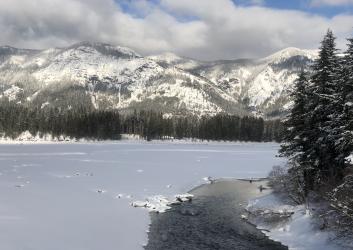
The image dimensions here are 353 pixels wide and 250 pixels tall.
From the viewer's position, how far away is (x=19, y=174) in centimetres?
5281

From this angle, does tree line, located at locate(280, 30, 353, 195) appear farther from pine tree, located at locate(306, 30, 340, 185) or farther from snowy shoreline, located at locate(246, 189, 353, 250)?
snowy shoreline, located at locate(246, 189, 353, 250)

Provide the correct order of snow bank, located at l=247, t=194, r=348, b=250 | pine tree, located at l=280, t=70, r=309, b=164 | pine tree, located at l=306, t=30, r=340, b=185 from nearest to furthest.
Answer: snow bank, located at l=247, t=194, r=348, b=250, pine tree, located at l=306, t=30, r=340, b=185, pine tree, located at l=280, t=70, r=309, b=164

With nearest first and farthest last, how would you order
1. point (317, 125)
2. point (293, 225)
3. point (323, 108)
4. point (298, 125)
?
point (293, 225)
point (323, 108)
point (317, 125)
point (298, 125)

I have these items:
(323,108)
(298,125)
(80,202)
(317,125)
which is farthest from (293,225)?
(80,202)

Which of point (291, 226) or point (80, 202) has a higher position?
point (80, 202)

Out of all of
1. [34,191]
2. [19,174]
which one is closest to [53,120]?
[19,174]

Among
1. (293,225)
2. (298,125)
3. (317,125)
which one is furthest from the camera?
(298,125)

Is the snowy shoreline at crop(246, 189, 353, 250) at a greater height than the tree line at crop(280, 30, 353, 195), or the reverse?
the tree line at crop(280, 30, 353, 195)

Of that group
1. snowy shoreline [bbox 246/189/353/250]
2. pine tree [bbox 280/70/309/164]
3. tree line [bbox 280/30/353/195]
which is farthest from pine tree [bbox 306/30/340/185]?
snowy shoreline [bbox 246/189/353/250]

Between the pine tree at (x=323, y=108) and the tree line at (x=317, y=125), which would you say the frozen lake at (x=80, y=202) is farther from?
the pine tree at (x=323, y=108)

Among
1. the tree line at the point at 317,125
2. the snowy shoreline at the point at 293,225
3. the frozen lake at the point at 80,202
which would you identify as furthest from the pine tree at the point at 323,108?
the frozen lake at the point at 80,202

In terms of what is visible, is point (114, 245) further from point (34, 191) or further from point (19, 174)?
point (19, 174)

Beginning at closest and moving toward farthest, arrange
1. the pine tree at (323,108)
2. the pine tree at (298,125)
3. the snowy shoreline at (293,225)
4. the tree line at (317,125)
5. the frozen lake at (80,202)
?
the frozen lake at (80,202) < the snowy shoreline at (293,225) < the tree line at (317,125) < the pine tree at (323,108) < the pine tree at (298,125)

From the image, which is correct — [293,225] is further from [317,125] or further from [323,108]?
[323,108]
